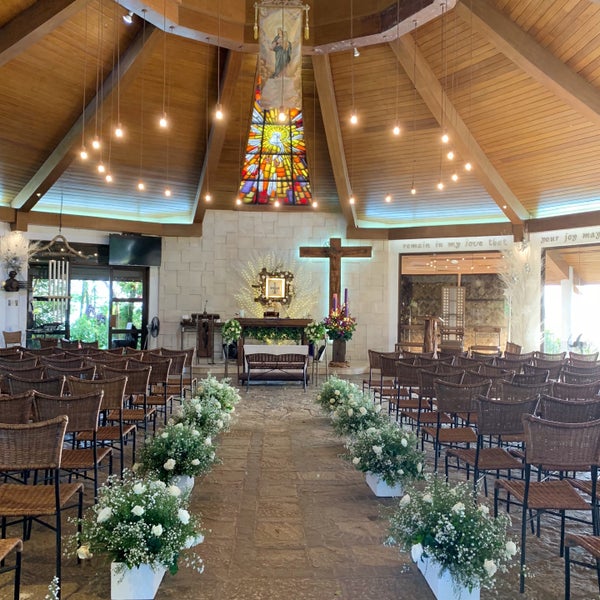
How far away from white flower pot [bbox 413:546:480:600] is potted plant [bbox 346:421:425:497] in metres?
1.34

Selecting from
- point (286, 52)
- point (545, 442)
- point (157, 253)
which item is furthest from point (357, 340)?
point (545, 442)

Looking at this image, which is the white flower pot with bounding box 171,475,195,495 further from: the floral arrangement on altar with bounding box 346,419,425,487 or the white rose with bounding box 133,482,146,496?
the floral arrangement on altar with bounding box 346,419,425,487

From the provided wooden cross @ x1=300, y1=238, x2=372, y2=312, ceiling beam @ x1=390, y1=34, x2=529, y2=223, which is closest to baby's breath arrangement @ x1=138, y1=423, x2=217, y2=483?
ceiling beam @ x1=390, y1=34, x2=529, y2=223

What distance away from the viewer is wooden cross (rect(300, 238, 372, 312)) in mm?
13812

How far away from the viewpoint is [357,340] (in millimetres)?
14523

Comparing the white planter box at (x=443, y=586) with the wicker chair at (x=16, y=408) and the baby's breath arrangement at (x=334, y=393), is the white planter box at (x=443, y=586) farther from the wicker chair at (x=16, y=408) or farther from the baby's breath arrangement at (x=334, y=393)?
the baby's breath arrangement at (x=334, y=393)

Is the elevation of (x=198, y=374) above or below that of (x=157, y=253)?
below

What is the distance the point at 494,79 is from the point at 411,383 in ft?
19.8

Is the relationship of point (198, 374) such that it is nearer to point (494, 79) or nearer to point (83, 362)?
point (83, 362)

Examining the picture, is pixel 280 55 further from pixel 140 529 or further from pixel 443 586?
pixel 443 586

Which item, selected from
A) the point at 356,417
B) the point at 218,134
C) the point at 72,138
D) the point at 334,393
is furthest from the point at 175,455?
the point at 72,138

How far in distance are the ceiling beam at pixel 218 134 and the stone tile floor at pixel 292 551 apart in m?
7.08

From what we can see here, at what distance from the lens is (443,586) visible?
278 centimetres

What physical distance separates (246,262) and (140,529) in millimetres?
11948
